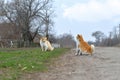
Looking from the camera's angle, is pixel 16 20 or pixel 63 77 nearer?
pixel 63 77

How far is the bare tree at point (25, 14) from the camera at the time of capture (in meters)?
75.2

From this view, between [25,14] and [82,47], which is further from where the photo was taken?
[25,14]

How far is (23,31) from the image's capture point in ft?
250

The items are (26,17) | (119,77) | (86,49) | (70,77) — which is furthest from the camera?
(26,17)

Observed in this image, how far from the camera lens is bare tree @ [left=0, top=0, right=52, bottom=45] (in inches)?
2960

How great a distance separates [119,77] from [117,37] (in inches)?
4137

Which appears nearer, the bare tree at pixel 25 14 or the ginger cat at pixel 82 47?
the ginger cat at pixel 82 47

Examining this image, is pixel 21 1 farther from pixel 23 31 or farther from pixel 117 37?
pixel 117 37

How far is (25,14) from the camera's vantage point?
247ft

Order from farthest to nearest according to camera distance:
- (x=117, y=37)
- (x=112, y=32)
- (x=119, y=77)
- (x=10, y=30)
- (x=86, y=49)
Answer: (x=112, y=32) → (x=117, y=37) → (x=10, y=30) → (x=86, y=49) → (x=119, y=77)

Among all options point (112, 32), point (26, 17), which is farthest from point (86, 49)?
point (112, 32)

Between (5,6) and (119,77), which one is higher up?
(5,6)

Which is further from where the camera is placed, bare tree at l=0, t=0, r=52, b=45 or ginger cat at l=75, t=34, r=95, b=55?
bare tree at l=0, t=0, r=52, b=45

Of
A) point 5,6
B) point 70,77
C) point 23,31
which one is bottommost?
point 70,77
